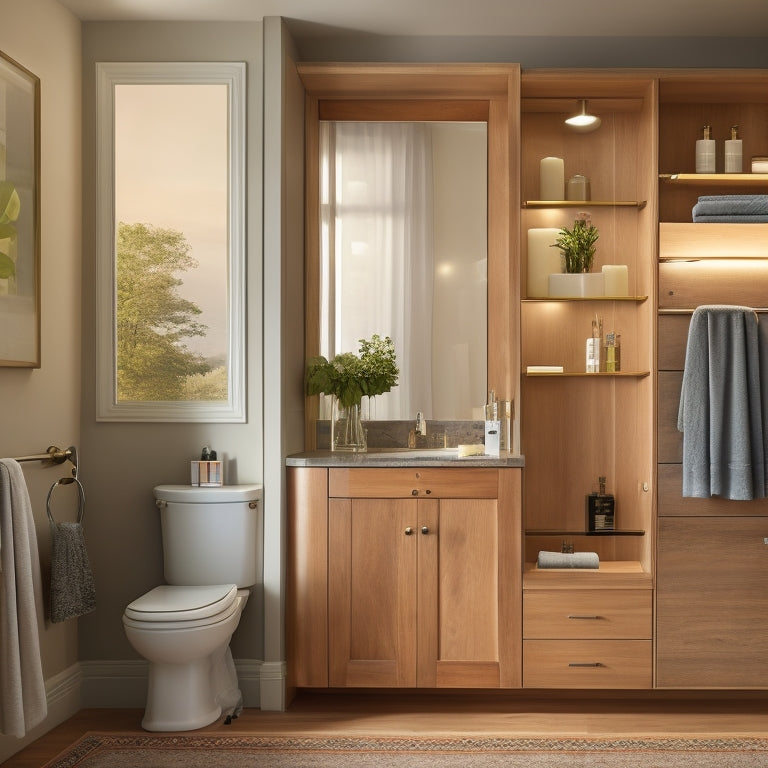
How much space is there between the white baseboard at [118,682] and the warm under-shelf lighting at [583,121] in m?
2.56

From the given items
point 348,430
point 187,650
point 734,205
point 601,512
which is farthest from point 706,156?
point 187,650

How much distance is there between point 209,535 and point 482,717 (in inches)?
48.8

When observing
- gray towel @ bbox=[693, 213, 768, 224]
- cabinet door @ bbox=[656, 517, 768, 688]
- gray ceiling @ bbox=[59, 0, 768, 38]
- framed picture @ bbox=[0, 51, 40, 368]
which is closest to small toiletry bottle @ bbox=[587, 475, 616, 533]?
cabinet door @ bbox=[656, 517, 768, 688]

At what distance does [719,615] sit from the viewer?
3.19 metres

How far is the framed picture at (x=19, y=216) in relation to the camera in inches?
105

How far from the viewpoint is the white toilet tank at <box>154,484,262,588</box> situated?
10.2ft

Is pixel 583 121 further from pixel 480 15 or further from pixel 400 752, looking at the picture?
pixel 400 752

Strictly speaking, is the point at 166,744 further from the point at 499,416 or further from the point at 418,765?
the point at 499,416

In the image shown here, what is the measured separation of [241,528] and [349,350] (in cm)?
95

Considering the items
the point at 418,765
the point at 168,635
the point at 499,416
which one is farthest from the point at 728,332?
the point at 168,635

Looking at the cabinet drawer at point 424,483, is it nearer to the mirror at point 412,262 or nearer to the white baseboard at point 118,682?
the mirror at point 412,262

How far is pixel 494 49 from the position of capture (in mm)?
3531

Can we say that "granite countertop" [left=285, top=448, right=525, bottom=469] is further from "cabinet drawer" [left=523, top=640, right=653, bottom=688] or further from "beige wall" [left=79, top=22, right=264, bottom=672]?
"cabinet drawer" [left=523, top=640, right=653, bottom=688]

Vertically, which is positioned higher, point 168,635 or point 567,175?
point 567,175
